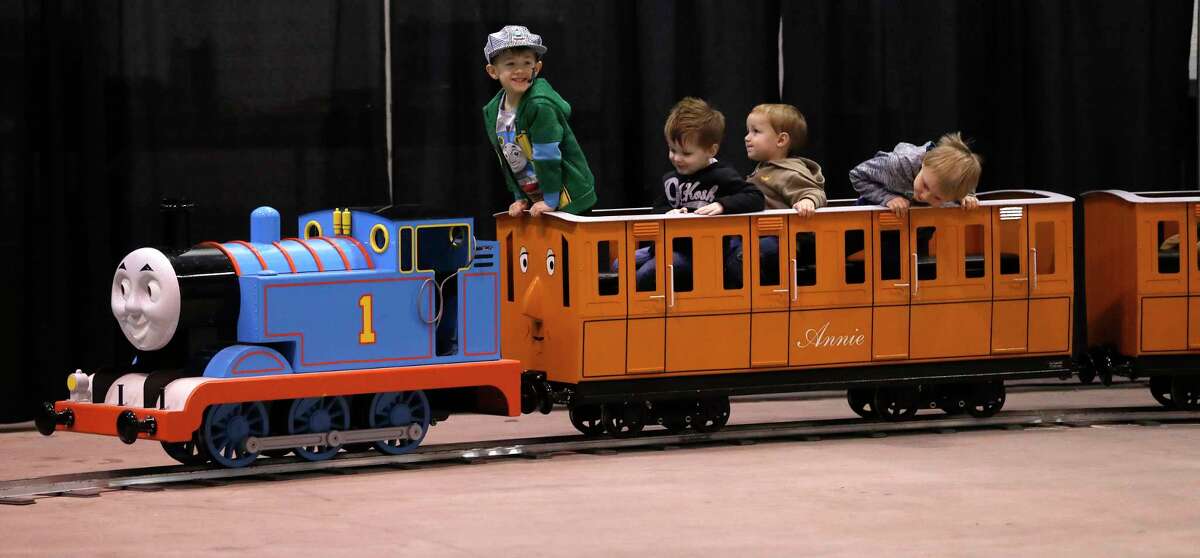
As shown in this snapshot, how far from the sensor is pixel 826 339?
690 centimetres

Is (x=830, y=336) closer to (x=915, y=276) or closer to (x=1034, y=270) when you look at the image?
(x=915, y=276)

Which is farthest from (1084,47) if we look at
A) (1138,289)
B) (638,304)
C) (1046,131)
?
(638,304)

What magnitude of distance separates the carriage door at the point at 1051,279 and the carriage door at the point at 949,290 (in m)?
0.21

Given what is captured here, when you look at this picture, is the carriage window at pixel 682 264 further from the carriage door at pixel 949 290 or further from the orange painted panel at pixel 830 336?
the carriage door at pixel 949 290

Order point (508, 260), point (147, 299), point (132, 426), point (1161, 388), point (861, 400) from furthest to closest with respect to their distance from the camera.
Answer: point (1161, 388), point (861, 400), point (508, 260), point (147, 299), point (132, 426)

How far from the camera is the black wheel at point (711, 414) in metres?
6.91

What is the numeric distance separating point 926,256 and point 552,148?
166cm

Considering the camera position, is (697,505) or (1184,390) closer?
(697,505)

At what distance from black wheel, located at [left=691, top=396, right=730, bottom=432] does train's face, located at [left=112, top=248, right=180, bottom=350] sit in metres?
2.10

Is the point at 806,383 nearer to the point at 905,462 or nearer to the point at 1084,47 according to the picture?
the point at 905,462

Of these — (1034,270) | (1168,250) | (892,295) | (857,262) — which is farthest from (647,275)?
(1168,250)

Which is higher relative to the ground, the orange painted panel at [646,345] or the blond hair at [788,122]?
the blond hair at [788,122]

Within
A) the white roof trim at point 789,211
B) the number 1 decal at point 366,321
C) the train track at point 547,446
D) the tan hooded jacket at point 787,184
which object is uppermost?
the tan hooded jacket at point 787,184

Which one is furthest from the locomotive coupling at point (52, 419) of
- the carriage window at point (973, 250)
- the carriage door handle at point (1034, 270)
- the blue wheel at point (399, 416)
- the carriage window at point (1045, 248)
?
the carriage window at point (1045, 248)
